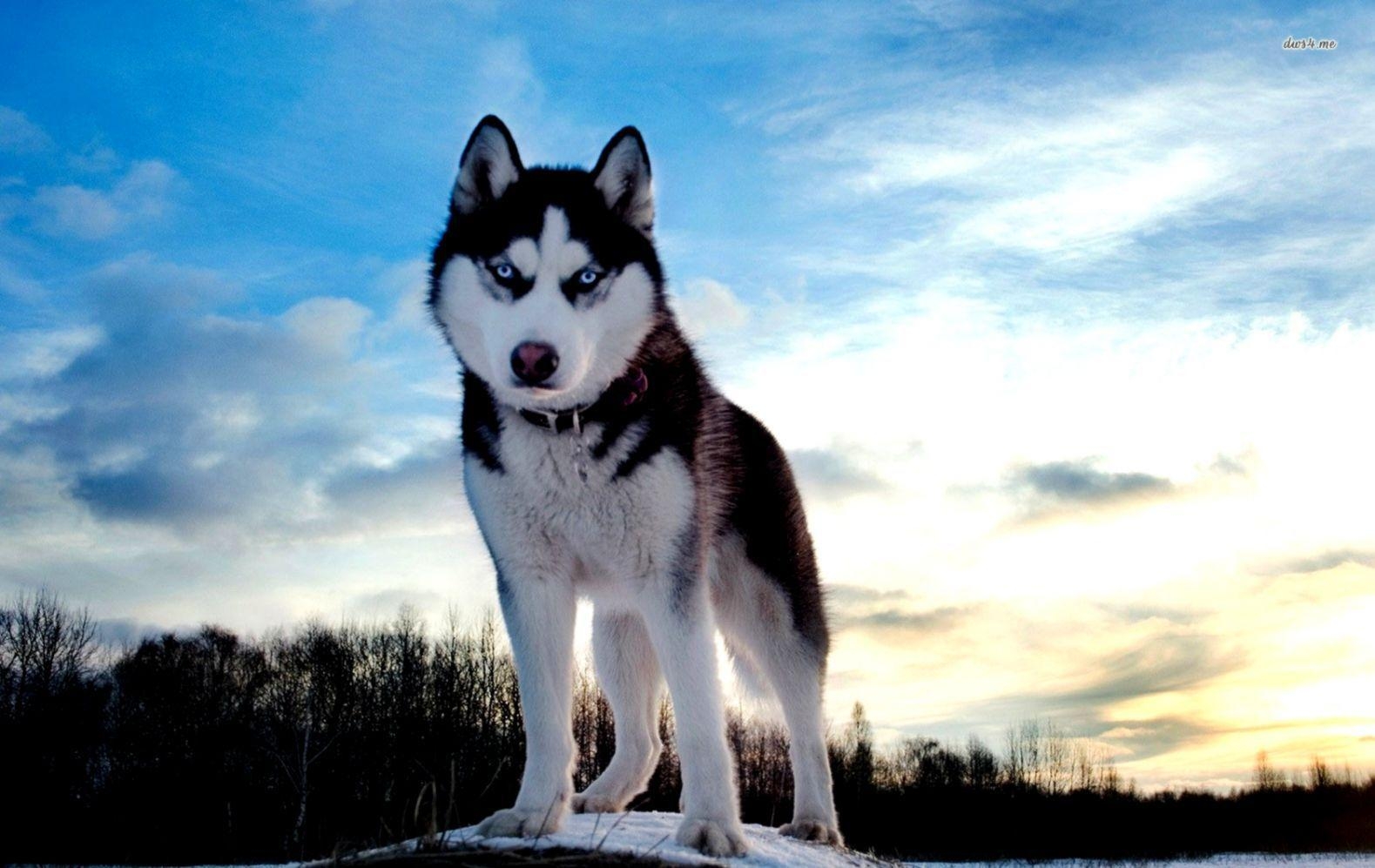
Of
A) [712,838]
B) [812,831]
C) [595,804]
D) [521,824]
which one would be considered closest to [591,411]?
[521,824]

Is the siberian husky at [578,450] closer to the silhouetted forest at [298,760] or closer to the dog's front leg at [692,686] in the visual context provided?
the dog's front leg at [692,686]

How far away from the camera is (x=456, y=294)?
5570mm

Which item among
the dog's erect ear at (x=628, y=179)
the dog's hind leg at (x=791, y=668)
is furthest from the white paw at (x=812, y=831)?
the dog's erect ear at (x=628, y=179)

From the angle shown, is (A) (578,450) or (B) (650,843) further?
(A) (578,450)

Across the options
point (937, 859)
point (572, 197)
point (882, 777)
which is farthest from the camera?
point (882, 777)

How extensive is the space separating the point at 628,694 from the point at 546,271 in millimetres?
3034

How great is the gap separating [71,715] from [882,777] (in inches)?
1845

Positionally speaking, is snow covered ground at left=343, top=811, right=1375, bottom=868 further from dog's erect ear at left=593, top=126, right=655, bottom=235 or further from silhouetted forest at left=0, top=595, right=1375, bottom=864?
silhouetted forest at left=0, top=595, right=1375, bottom=864

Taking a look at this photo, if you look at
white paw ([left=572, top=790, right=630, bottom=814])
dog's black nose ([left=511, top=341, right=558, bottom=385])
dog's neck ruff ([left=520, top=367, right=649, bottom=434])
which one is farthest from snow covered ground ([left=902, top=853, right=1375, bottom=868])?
dog's black nose ([left=511, top=341, right=558, bottom=385])

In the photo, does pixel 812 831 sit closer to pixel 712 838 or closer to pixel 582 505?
pixel 712 838

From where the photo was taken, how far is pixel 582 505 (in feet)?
18.1

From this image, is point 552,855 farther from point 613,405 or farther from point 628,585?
point 613,405

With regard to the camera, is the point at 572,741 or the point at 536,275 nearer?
the point at 536,275

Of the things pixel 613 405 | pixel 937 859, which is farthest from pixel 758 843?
pixel 937 859
